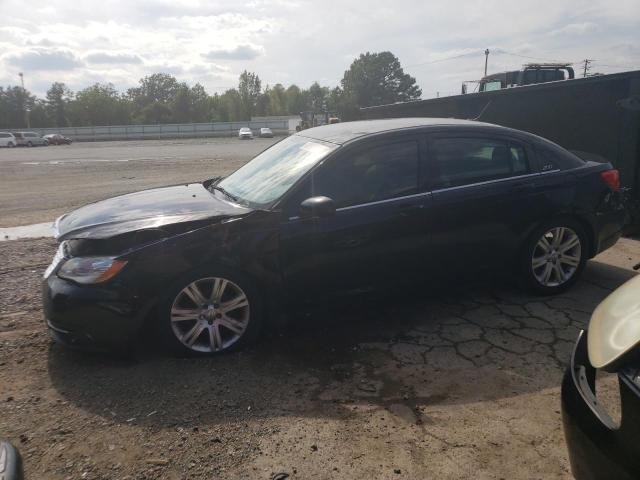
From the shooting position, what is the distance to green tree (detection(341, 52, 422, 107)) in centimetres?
10325

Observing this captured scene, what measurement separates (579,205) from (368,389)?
2769mm

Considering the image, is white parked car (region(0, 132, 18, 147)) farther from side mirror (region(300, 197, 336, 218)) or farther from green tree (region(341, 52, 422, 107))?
green tree (region(341, 52, 422, 107))

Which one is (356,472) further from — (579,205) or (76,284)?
(579,205)

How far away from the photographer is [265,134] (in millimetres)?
60031

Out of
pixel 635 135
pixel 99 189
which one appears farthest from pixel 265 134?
pixel 635 135

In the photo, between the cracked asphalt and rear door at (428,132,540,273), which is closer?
the cracked asphalt

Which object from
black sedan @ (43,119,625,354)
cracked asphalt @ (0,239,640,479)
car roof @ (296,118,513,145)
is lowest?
cracked asphalt @ (0,239,640,479)

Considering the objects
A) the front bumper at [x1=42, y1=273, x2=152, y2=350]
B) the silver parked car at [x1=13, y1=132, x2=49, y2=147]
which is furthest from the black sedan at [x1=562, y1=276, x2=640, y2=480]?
the silver parked car at [x1=13, y1=132, x2=49, y2=147]

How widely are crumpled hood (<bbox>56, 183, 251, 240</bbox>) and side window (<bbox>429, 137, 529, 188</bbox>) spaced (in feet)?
5.36

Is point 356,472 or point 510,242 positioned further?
point 510,242

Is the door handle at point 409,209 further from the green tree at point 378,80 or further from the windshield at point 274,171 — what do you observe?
the green tree at point 378,80

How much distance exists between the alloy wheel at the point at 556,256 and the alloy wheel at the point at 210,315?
8.72 ft

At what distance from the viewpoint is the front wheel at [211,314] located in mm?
3375

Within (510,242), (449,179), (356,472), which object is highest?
(449,179)
